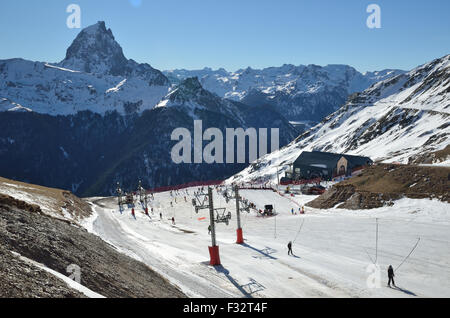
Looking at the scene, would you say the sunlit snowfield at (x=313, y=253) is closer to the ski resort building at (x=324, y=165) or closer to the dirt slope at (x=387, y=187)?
the dirt slope at (x=387, y=187)

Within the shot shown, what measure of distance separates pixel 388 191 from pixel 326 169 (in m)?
48.8

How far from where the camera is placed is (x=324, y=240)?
40.3 metres

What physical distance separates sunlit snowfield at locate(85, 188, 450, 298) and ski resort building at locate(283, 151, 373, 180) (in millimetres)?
43704

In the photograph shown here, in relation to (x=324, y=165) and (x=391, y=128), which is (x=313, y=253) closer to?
(x=324, y=165)

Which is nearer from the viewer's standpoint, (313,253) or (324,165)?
(313,253)

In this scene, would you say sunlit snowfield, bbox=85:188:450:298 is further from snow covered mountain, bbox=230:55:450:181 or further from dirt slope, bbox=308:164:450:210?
snow covered mountain, bbox=230:55:450:181

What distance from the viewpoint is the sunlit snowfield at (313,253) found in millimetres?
24766

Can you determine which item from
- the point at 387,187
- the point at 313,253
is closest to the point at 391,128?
the point at 387,187

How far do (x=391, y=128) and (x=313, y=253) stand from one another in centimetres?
11687

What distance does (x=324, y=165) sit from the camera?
336ft

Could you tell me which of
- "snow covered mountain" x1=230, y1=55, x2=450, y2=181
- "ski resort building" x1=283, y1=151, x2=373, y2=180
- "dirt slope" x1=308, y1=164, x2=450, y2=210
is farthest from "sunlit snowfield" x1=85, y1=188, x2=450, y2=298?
"snow covered mountain" x1=230, y1=55, x2=450, y2=181

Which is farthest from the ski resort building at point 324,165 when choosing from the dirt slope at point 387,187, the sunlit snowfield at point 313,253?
the sunlit snowfield at point 313,253
